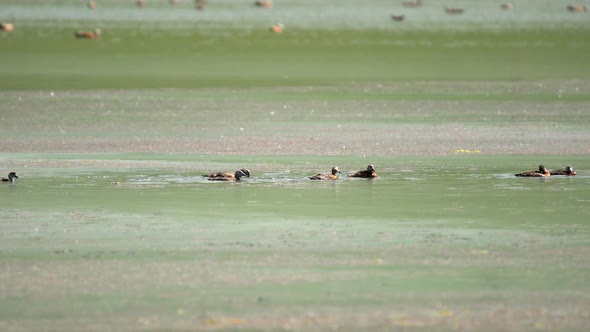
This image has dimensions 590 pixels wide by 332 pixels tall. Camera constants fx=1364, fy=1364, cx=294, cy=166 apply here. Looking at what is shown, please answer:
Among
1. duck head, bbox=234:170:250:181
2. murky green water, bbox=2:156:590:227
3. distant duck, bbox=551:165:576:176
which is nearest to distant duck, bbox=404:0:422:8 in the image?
murky green water, bbox=2:156:590:227

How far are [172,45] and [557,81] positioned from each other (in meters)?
16.6

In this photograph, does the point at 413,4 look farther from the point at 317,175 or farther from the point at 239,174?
the point at 239,174

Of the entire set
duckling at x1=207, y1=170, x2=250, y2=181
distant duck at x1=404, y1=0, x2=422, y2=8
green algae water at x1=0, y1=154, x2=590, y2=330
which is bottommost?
green algae water at x1=0, y1=154, x2=590, y2=330

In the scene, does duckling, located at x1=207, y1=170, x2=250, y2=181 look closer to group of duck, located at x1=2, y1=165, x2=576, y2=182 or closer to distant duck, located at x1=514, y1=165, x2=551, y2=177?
group of duck, located at x1=2, y1=165, x2=576, y2=182

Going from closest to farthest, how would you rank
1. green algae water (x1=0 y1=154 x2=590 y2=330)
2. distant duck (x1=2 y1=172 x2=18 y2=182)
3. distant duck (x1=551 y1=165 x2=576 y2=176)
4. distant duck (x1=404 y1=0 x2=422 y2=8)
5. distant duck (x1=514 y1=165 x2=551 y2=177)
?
green algae water (x1=0 y1=154 x2=590 y2=330), distant duck (x1=2 y1=172 x2=18 y2=182), distant duck (x1=514 y1=165 x2=551 y2=177), distant duck (x1=551 y1=165 x2=576 y2=176), distant duck (x1=404 y1=0 x2=422 y2=8)

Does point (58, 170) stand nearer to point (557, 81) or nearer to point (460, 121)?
point (460, 121)

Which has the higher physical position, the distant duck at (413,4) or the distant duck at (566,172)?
the distant duck at (413,4)

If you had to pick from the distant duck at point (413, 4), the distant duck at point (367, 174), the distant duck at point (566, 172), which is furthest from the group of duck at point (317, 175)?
the distant duck at point (413, 4)

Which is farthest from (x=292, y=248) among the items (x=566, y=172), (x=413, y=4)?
(x=413, y=4)

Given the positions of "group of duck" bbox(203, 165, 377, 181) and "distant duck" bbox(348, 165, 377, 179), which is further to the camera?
"distant duck" bbox(348, 165, 377, 179)

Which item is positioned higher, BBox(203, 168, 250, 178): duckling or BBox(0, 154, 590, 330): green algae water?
BBox(203, 168, 250, 178): duckling

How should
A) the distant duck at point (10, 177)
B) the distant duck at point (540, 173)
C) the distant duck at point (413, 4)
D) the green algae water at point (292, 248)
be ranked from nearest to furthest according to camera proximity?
1. the green algae water at point (292, 248)
2. the distant duck at point (10, 177)
3. the distant duck at point (540, 173)
4. the distant duck at point (413, 4)

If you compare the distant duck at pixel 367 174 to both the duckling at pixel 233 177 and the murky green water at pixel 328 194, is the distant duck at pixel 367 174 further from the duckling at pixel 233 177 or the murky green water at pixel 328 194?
the duckling at pixel 233 177

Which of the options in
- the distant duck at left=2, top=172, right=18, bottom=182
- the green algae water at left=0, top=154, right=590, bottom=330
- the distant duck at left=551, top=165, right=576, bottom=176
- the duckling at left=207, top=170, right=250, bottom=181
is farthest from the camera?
the distant duck at left=551, top=165, right=576, bottom=176
